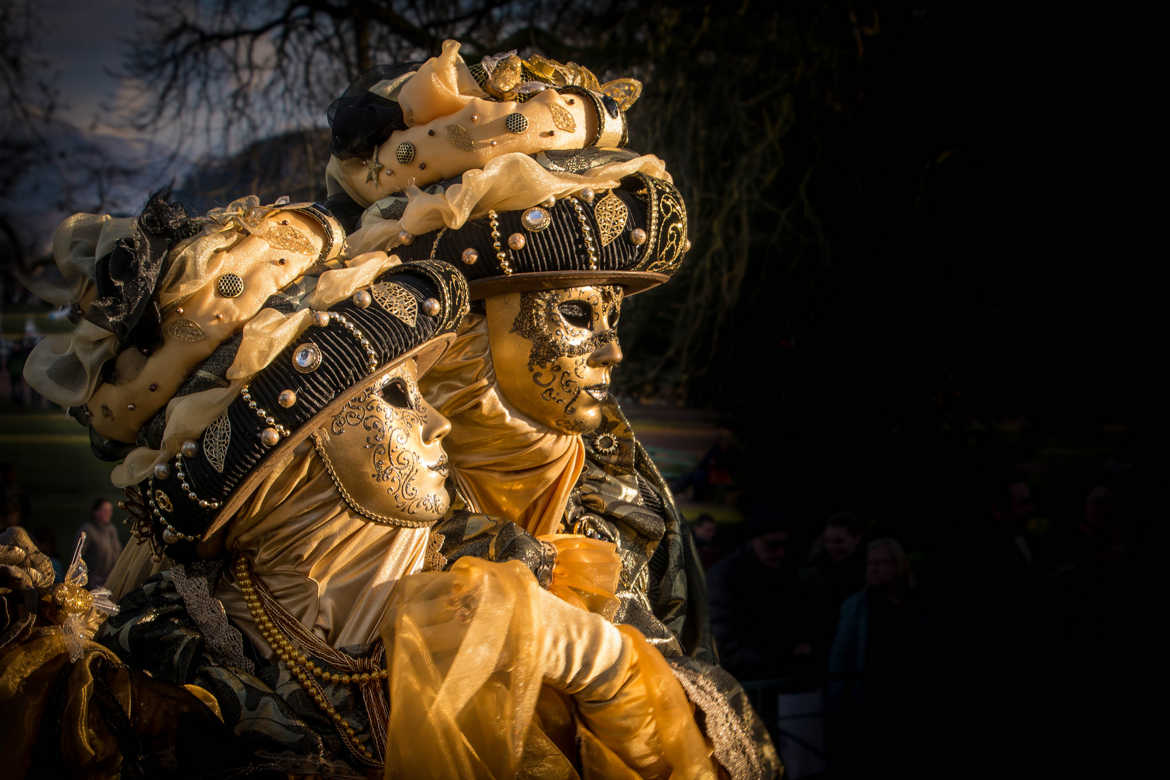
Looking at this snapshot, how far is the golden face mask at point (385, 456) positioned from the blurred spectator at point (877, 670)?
85.7 inches

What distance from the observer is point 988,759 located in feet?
12.8

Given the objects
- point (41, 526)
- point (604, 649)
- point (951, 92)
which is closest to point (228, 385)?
point (604, 649)

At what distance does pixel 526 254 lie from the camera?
237 centimetres

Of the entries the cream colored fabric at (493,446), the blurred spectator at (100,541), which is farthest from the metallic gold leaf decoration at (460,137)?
the blurred spectator at (100,541)

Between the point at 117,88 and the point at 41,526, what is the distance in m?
1.75

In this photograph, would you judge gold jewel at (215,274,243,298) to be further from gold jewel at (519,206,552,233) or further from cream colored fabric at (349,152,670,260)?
gold jewel at (519,206,552,233)

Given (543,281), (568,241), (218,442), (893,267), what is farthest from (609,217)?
(893,267)

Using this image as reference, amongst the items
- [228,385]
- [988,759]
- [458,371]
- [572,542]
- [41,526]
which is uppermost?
[228,385]

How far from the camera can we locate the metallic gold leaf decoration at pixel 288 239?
185cm

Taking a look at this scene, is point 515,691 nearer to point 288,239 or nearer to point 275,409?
point 275,409

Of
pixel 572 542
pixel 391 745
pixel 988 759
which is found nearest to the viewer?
pixel 391 745

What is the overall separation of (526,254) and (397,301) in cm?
54

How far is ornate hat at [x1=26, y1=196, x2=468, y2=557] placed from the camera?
1.73 m

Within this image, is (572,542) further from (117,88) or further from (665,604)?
(117,88)
